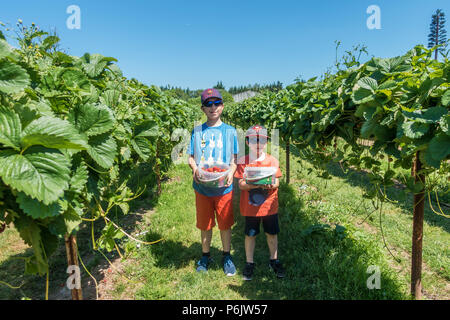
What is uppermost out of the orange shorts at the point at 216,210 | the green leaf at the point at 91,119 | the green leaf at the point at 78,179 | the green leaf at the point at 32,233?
the green leaf at the point at 91,119

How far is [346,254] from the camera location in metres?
2.91

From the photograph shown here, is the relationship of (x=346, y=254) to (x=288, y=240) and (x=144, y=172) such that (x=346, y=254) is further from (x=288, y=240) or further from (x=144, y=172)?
(x=144, y=172)

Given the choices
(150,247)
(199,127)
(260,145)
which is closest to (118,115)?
(199,127)

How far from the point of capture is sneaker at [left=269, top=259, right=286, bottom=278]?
2830mm

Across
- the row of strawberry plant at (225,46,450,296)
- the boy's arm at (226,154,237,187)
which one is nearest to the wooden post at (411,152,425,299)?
the row of strawberry plant at (225,46,450,296)

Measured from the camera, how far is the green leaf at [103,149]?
1249 mm

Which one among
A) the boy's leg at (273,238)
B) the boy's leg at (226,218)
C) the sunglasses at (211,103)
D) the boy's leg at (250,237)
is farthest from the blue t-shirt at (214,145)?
the boy's leg at (273,238)

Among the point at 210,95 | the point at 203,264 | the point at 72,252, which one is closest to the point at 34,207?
the point at 72,252

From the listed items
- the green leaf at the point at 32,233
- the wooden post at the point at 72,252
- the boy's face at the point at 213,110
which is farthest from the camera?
the boy's face at the point at 213,110

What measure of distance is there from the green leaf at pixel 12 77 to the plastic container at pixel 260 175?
5.88ft

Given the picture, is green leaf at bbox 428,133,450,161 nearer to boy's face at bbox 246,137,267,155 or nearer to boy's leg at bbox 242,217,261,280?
boy's face at bbox 246,137,267,155

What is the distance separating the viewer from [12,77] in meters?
0.95

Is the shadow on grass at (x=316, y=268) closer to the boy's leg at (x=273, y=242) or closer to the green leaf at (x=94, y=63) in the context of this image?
the boy's leg at (x=273, y=242)

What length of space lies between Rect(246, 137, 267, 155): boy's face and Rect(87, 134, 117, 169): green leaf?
5.21 feet
